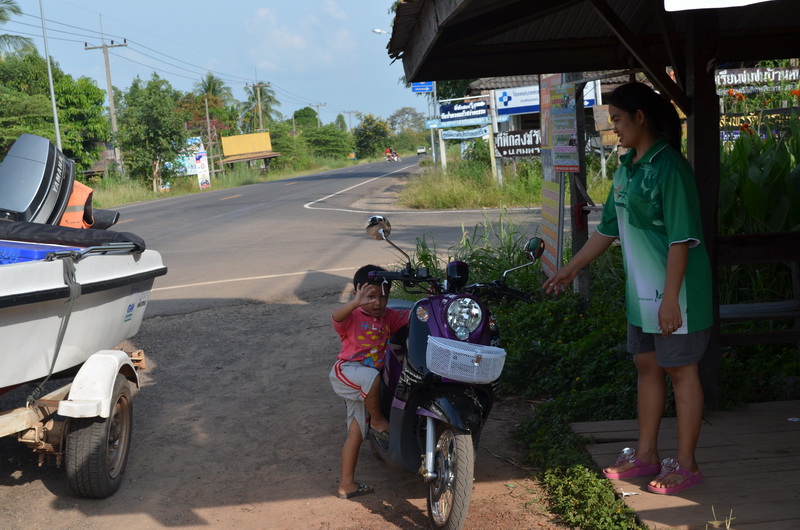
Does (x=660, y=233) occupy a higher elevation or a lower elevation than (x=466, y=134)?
lower

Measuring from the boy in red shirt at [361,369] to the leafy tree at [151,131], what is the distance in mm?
38025

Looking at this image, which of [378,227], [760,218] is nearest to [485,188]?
[760,218]

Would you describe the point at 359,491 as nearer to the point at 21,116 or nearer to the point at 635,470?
the point at 635,470

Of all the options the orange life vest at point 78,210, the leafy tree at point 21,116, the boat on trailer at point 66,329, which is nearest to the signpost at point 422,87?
the leafy tree at point 21,116

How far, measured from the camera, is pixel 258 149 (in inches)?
2709

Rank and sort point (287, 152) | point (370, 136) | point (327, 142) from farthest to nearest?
point (370, 136) < point (327, 142) < point (287, 152)

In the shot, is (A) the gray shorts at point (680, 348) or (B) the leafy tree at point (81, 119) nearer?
(A) the gray shorts at point (680, 348)

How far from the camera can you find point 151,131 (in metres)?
40.3

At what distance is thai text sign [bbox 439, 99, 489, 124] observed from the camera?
22.5 m

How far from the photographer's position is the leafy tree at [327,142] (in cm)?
9644

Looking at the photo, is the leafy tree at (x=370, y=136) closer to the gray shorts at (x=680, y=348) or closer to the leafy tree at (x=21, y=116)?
the leafy tree at (x=21, y=116)

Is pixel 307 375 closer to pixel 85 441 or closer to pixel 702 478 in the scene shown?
pixel 85 441

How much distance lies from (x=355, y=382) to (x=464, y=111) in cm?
1979

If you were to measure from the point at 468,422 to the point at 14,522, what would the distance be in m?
2.31
